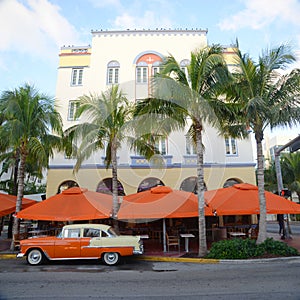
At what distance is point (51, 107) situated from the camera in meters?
14.9

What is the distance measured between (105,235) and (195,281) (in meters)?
3.99

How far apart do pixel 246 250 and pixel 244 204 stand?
10.9 feet

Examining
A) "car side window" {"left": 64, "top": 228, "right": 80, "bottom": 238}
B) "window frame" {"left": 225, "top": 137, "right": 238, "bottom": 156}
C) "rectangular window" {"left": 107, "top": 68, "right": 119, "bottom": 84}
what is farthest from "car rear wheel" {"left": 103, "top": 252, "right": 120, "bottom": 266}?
"rectangular window" {"left": 107, "top": 68, "right": 119, "bottom": 84}

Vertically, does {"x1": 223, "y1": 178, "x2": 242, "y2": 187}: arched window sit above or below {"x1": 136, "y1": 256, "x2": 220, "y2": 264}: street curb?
above

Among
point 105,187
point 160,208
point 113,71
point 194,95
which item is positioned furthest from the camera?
point 113,71

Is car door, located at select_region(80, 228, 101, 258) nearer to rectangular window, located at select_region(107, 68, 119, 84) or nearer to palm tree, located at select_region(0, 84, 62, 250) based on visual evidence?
palm tree, located at select_region(0, 84, 62, 250)

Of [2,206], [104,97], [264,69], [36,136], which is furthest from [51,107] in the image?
[264,69]

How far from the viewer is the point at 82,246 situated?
403 inches

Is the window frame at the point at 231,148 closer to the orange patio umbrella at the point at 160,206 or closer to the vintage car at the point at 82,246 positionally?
the orange patio umbrella at the point at 160,206

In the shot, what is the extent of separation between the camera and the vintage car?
10.2 meters

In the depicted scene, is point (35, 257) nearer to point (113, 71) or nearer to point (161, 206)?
point (161, 206)

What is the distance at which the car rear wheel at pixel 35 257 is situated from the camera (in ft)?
34.3

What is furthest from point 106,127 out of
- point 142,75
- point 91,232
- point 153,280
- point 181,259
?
point 142,75

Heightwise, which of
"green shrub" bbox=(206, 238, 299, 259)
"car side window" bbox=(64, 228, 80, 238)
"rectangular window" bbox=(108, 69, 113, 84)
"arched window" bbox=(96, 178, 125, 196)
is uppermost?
"rectangular window" bbox=(108, 69, 113, 84)
